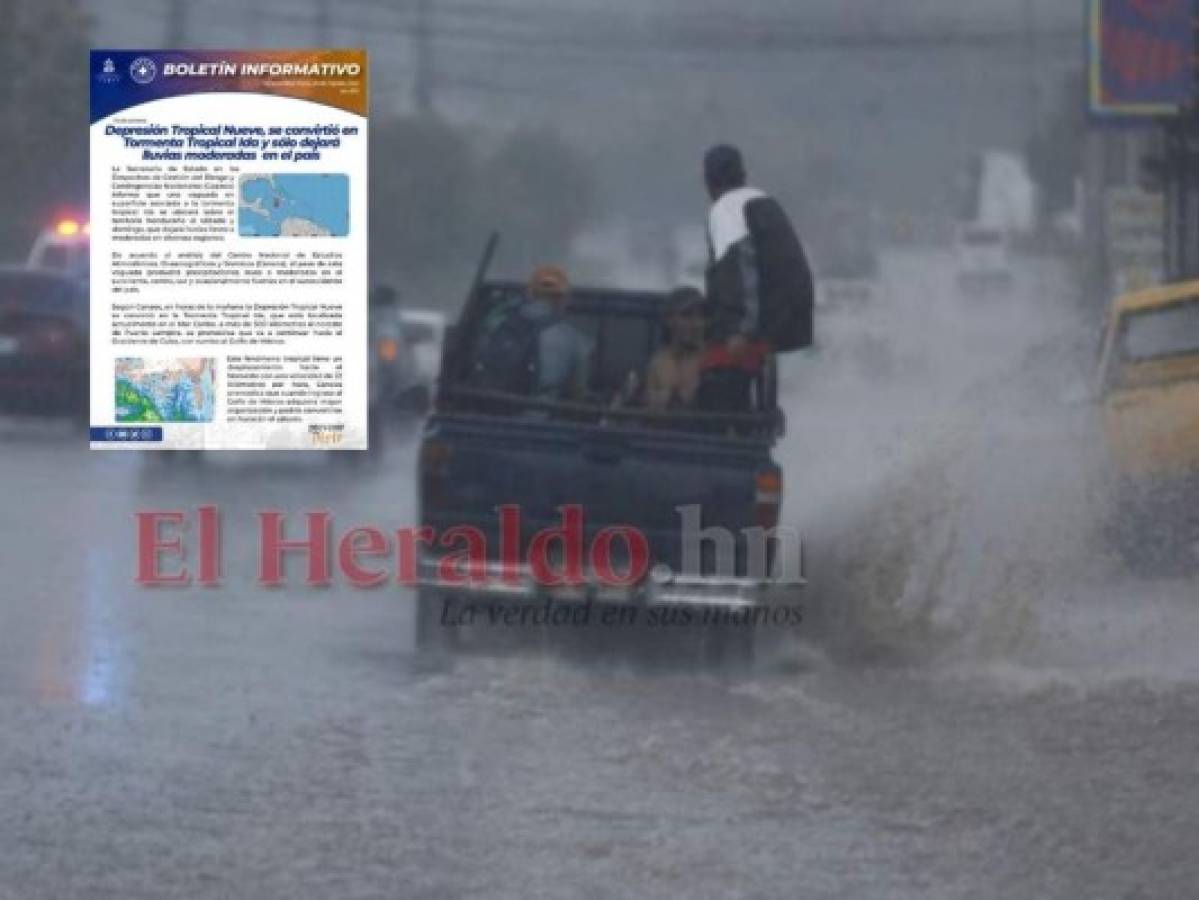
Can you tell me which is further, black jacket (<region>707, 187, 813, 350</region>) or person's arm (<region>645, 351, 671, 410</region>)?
person's arm (<region>645, 351, 671, 410</region>)

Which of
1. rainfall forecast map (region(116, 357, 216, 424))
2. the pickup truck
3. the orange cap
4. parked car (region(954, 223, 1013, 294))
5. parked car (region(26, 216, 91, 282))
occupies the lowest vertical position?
the pickup truck

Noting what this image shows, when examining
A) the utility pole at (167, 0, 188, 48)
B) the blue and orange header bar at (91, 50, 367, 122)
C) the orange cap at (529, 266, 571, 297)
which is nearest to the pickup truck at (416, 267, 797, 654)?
the orange cap at (529, 266, 571, 297)

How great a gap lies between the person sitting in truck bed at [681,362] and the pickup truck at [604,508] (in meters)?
0.57

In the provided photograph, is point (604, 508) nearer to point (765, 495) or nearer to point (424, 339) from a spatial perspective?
point (765, 495)

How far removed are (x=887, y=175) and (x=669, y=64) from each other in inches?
569

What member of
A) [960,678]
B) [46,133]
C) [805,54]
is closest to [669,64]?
[805,54]

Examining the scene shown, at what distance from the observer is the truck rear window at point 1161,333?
56.3 ft

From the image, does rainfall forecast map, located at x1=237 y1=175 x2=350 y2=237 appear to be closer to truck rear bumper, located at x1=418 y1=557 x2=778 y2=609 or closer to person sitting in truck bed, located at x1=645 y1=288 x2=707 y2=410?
truck rear bumper, located at x1=418 y1=557 x2=778 y2=609

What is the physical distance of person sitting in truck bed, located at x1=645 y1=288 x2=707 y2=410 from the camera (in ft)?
44.1

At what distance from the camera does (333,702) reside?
11.8 meters

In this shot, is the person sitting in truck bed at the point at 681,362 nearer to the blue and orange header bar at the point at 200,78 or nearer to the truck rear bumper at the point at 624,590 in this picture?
the truck rear bumper at the point at 624,590

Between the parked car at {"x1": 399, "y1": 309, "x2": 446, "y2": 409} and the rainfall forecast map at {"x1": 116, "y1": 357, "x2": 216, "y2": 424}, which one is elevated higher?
the parked car at {"x1": 399, "y1": 309, "x2": 446, "y2": 409}

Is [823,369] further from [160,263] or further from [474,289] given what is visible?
[160,263]

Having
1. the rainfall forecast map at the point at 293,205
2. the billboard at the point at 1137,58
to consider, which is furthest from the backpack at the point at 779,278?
the billboard at the point at 1137,58
